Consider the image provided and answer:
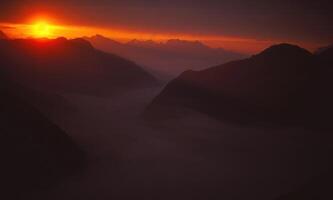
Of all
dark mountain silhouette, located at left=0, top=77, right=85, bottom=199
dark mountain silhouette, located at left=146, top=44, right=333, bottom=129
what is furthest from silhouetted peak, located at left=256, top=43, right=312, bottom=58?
dark mountain silhouette, located at left=0, top=77, right=85, bottom=199

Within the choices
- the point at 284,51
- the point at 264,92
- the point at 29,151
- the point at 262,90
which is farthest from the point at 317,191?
the point at 284,51

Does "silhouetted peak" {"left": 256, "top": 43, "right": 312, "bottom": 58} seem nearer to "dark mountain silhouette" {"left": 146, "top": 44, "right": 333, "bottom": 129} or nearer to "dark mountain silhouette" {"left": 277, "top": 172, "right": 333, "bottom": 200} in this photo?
"dark mountain silhouette" {"left": 146, "top": 44, "right": 333, "bottom": 129}

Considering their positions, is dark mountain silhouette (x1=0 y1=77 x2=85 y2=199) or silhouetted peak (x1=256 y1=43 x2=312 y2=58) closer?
dark mountain silhouette (x1=0 y1=77 x2=85 y2=199)

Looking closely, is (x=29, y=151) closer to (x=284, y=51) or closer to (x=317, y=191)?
(x=317, y=191)

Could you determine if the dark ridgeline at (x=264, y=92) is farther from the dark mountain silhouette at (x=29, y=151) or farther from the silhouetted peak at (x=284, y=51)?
the dark mountain silhouette at (x=29, y=151)

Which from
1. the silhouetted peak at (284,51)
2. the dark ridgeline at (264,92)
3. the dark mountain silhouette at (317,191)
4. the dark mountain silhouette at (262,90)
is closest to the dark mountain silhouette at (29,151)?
the dark mountain silhouette at (317,191)

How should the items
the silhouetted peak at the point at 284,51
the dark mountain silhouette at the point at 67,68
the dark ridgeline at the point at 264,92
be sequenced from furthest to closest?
the dark mountain silhouette at the point at 67,68 → the silhouetted peak at the point at 284,51 → the dark ridgeline at the point at 264,92
